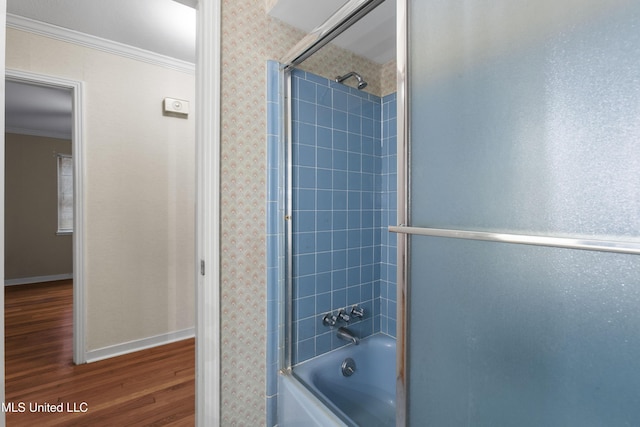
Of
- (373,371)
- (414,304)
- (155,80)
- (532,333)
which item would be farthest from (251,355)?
(155,80)

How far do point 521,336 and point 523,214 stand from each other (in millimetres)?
243

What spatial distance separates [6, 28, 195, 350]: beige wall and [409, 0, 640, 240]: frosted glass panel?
2.35m

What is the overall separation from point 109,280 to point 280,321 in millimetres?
1636

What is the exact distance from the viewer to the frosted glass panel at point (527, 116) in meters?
0.49

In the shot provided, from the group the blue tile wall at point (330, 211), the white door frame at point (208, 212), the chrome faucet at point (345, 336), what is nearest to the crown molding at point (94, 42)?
the white door frame at point (208, 212)

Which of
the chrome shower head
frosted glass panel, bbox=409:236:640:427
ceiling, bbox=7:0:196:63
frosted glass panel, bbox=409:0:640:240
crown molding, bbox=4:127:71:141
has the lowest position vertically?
frosted glass panel, bbox=409:236:640:427

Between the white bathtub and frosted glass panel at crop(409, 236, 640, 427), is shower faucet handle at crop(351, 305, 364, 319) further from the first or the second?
frosted glass panel at crop(409, 236, 640, 427)

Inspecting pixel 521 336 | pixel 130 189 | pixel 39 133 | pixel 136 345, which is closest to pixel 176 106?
pixel 130 189

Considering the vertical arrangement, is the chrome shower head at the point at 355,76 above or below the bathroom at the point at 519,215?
above

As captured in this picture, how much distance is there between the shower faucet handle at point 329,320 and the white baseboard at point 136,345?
1226 millimetres

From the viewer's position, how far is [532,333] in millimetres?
582

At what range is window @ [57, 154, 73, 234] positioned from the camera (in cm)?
474

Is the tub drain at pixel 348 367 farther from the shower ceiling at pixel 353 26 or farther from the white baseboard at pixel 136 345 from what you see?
the shower ceiling at pixel 353 26

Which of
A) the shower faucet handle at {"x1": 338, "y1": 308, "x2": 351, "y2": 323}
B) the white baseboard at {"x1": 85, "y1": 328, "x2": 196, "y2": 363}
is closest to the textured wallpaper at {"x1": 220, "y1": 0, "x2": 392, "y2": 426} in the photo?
the shower faucet handle at {"x1": 338, "y1": 308, "x2": 351, "y2": 323}
